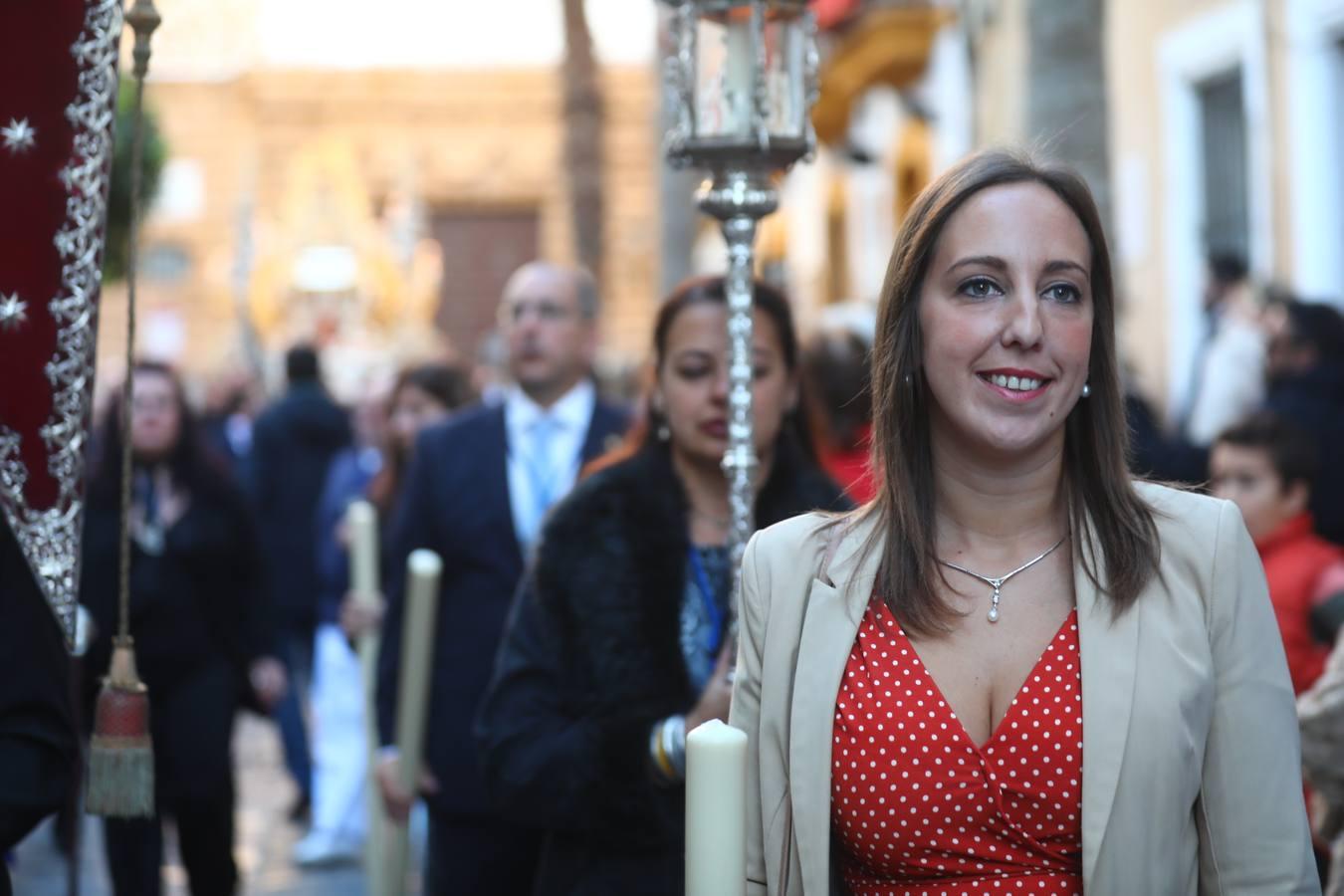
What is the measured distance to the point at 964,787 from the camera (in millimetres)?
2553

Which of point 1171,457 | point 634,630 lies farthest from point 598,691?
point 1171,457

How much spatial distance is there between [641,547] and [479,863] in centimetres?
168

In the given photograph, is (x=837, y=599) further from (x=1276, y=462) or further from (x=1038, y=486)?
(x=1276, y=462)

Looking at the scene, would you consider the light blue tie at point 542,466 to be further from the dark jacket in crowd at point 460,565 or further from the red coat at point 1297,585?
the red coat at point 1297,585

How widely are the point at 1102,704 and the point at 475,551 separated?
3.19 meters

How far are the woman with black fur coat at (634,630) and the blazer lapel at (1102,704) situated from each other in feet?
3.36

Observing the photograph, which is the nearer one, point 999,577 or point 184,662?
point 999,577

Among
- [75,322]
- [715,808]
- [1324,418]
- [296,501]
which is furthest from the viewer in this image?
[296,501]

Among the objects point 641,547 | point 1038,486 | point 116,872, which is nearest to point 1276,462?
point 641,547

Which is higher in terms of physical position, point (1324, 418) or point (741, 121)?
point (741, 121)

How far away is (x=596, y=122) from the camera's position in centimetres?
1894

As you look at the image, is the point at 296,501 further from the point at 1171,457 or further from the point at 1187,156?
the point at 1187,156

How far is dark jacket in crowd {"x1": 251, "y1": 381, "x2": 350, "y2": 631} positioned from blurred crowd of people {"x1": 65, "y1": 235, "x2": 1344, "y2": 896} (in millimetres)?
25

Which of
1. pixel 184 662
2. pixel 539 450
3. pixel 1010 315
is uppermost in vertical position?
pixel 1010 315
